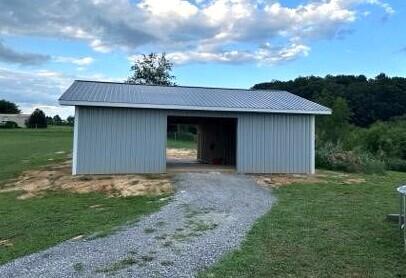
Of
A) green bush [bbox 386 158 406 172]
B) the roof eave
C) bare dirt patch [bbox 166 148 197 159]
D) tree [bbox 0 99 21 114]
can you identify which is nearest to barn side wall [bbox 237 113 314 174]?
the roof eave

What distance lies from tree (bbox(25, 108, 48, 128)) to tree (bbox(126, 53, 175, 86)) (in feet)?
116

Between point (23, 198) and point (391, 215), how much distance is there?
342 inches

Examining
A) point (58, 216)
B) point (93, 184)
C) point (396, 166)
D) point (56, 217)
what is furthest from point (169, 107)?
point (396, 166)

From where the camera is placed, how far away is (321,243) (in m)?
7.16

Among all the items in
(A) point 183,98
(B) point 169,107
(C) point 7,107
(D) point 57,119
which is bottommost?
(B) point 169,107

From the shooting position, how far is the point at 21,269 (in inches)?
235

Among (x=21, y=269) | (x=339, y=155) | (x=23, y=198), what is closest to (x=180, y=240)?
(x=21, y=269)

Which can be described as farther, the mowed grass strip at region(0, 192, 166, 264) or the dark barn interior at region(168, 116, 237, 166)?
the dark barn interior at region(168, 116, 237, 166)

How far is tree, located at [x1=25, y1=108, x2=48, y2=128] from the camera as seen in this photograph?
3275 inches

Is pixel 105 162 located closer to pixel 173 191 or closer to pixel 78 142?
pixel 78 142

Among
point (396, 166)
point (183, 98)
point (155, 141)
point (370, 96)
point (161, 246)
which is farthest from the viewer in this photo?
point (370, 96)

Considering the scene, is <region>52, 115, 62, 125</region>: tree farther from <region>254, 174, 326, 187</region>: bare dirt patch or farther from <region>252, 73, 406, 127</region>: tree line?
<region>254, 174, 326, 187</region>: bare dirt patch

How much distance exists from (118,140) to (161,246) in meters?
9.05

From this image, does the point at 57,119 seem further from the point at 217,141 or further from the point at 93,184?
the point at 93,184
